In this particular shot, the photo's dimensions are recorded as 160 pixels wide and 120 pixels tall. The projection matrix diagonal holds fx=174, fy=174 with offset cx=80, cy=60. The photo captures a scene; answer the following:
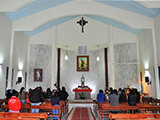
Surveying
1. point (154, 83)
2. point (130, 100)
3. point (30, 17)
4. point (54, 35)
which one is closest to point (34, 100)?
point (130, 100)

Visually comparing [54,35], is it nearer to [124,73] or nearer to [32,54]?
[32,54]

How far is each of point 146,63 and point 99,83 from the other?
206 inches

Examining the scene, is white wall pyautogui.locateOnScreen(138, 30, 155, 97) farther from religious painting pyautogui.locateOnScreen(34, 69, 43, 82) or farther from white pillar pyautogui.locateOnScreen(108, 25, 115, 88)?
religious painting pyautogui.locateOnScreen(34, 69, 43, 82)

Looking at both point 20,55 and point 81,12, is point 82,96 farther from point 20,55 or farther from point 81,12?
point 81,12

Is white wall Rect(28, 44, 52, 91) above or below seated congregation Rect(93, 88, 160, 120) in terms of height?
above

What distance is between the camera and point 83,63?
641 inches

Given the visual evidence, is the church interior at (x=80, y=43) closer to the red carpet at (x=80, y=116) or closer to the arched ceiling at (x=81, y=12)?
the arched ceiling at (x=81, y=12)

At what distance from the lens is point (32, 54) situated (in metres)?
13.6

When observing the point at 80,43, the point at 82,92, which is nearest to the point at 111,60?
the point at 80,43

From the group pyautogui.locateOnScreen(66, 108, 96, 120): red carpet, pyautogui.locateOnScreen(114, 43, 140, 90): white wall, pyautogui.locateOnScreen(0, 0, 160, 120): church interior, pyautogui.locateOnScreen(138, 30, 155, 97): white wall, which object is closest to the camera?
pyautogui.locateOnScreen(66, 108, 96, 120): red carpet

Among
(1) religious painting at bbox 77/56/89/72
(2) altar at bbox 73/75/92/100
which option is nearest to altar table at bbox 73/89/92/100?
(2) altar at bbox 73/75/92/100

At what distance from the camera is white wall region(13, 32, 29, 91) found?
11094 millimetres

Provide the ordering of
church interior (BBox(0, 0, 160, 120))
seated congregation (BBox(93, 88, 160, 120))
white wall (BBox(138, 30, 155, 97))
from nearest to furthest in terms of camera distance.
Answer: seated congregation (BBox(93, 88, 160, 120)), church interior (BBox(0, 0, 160, 120)), white wall (BBox(138, 30, 155, 97))

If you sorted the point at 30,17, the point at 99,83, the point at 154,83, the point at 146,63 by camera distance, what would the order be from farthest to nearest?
the point at 99,83, the point at 146,63, the point at 30,17, the point at 154,83
